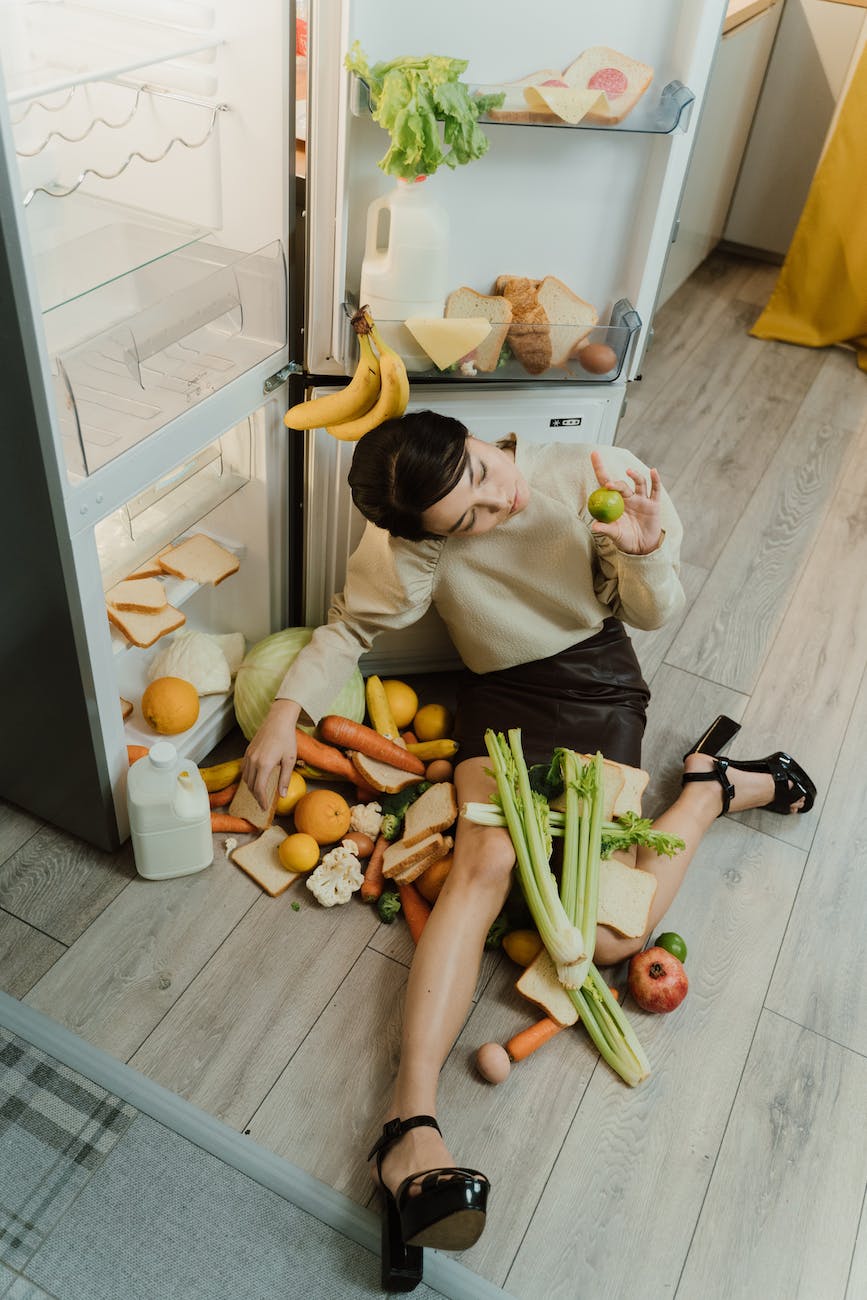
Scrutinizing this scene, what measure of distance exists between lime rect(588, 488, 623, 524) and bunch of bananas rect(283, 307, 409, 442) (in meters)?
0.31

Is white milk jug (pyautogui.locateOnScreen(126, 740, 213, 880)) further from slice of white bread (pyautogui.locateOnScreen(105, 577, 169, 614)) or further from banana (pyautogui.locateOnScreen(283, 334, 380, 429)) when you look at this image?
banana (pyautogui.locateOnScreen(283, 334, 380, 429))

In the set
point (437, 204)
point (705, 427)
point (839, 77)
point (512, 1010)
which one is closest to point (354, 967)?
point (512, 1010)

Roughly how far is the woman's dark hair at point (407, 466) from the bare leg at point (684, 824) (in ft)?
2.07

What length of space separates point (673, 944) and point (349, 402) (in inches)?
36.4

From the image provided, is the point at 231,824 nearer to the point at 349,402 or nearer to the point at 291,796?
the point at 291,796

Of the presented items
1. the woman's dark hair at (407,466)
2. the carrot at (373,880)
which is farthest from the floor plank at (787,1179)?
the woman's dark hair at (407,466)

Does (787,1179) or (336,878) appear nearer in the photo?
(787,1179)

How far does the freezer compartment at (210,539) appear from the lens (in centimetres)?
165

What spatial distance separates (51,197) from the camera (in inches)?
62.5

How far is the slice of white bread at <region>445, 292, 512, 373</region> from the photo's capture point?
1604 millimetres

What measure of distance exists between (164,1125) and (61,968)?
0.29 metres

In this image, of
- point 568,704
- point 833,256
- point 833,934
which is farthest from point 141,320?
point 833,256

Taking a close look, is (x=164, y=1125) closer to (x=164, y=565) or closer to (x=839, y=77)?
(x=164, y=565)

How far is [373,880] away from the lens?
1.63 m
